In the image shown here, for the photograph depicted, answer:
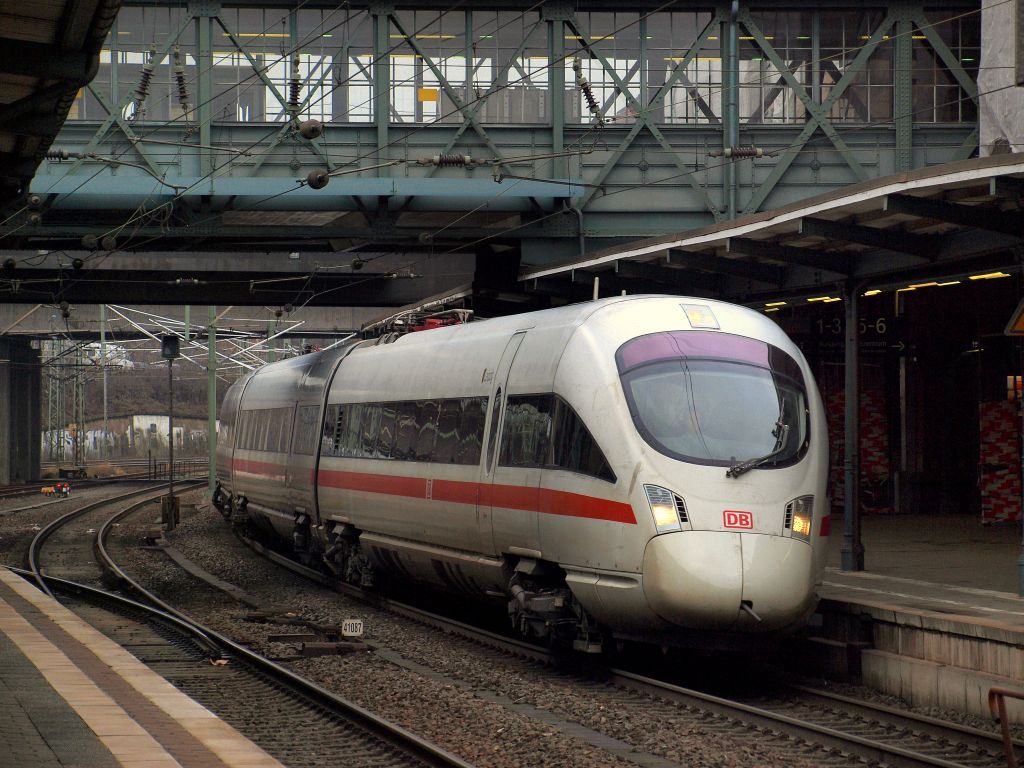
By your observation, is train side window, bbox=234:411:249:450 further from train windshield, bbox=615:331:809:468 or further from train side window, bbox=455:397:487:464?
train windshield, bbox=615:331:809:468

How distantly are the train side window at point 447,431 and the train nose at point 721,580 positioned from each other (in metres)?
3.81

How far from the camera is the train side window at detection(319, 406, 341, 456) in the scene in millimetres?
18031

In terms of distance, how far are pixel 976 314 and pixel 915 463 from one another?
3013 millimetres

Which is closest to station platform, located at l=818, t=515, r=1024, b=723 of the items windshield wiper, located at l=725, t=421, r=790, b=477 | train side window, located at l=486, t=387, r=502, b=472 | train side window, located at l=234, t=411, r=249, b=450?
windshield wiper, located at l=725, t=421, r=790, b=477

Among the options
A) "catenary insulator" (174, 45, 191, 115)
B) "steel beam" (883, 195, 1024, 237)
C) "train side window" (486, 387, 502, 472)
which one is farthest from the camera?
"catenary insulator" (174, 45, 191, 115)

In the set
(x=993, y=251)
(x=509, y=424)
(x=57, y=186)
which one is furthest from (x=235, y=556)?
(x=993, y=251)

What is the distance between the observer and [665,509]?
33.1 ft

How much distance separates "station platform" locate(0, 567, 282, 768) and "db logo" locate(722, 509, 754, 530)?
12.6 feet

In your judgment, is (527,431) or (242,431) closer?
(527,431)

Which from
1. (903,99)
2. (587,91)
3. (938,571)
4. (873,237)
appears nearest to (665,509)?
(873,237)

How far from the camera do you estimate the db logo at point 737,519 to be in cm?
1006

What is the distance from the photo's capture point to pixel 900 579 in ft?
45.2

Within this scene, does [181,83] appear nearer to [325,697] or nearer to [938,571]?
[325,697]

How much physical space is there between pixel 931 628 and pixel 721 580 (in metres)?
1.78
